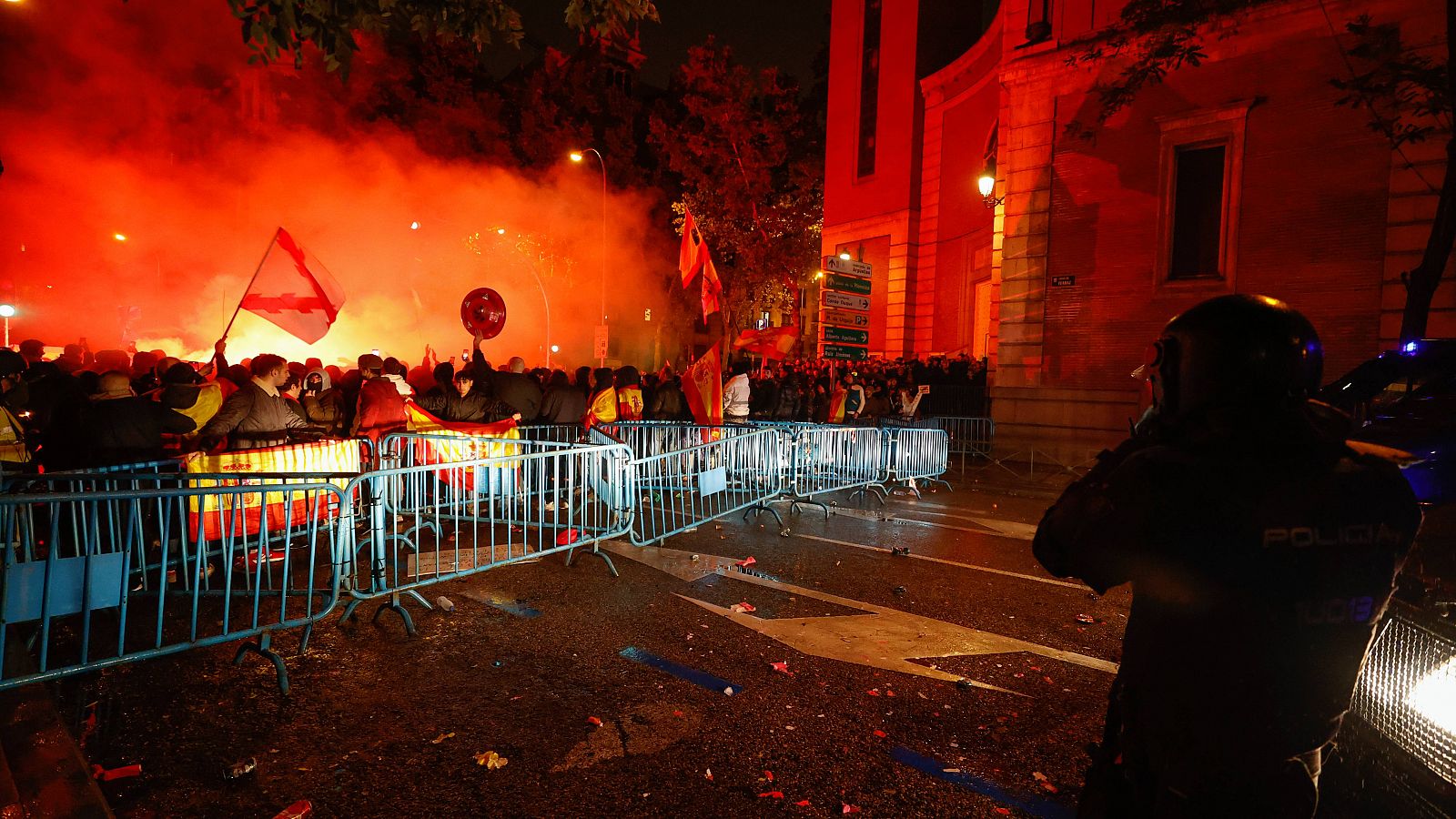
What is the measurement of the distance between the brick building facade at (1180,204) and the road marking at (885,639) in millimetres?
10150

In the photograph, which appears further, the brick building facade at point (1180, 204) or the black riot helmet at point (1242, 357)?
the brick building facade at point (1180, 204)

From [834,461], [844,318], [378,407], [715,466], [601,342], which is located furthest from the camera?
[601,342]

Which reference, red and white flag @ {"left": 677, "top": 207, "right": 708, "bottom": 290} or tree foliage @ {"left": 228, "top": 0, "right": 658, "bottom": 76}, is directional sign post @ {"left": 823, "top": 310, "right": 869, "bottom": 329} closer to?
red and white flag @ {"left": 677, "top": 207, "right": 708, "bottom": 290}

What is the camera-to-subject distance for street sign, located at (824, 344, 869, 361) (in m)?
12.9

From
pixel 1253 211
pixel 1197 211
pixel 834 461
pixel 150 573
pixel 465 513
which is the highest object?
pixel 1197 211

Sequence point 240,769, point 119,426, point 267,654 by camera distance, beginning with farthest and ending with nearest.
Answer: point 119,426 < point 267,654 < point 240,769

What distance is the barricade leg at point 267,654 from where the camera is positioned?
4094 mm

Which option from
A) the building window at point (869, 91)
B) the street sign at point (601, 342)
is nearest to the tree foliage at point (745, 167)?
the building window at point (869, 91)

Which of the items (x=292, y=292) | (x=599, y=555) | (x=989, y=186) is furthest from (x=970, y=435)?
(x=292, y=292)

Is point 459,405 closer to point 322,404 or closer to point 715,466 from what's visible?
point 322,404

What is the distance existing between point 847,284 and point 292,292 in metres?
8.42

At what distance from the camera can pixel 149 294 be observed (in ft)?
74.3

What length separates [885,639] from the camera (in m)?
5.00

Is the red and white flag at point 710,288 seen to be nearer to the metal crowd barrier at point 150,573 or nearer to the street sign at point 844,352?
the street sign at point 844,352
